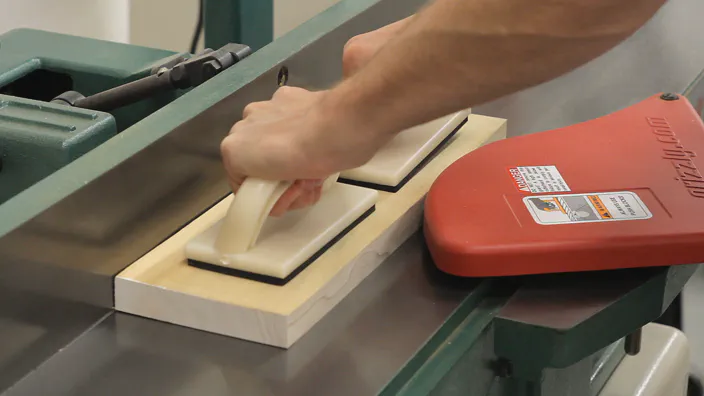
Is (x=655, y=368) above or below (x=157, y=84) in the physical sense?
below

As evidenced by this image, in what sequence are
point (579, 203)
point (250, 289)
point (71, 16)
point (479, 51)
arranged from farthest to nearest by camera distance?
1. point (71, 16)
2. point (579, 203)
3. point (250, 289)
4. point (479, 51)

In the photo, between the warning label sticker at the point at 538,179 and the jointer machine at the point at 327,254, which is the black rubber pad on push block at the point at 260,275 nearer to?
the jointer machine at the point at 327,254

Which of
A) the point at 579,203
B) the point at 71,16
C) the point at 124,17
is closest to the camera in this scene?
the point at 579,203

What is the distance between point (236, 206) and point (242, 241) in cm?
3

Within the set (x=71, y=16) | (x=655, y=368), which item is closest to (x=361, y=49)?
(x=655, y=368)

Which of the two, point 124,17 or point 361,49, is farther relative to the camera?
point 124,17

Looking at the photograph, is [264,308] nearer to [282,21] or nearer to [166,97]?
[166,97]

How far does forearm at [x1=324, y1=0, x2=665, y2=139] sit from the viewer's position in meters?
0.71

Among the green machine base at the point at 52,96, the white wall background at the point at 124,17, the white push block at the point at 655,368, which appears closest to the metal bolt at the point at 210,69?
the green machine base at the point at 52,96

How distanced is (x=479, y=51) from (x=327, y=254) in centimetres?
26

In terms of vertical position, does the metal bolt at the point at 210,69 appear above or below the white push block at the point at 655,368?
above

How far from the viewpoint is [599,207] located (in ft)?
3.08

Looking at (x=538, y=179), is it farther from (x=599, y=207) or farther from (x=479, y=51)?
(x=479, y=51)

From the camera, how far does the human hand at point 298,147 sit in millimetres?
829
